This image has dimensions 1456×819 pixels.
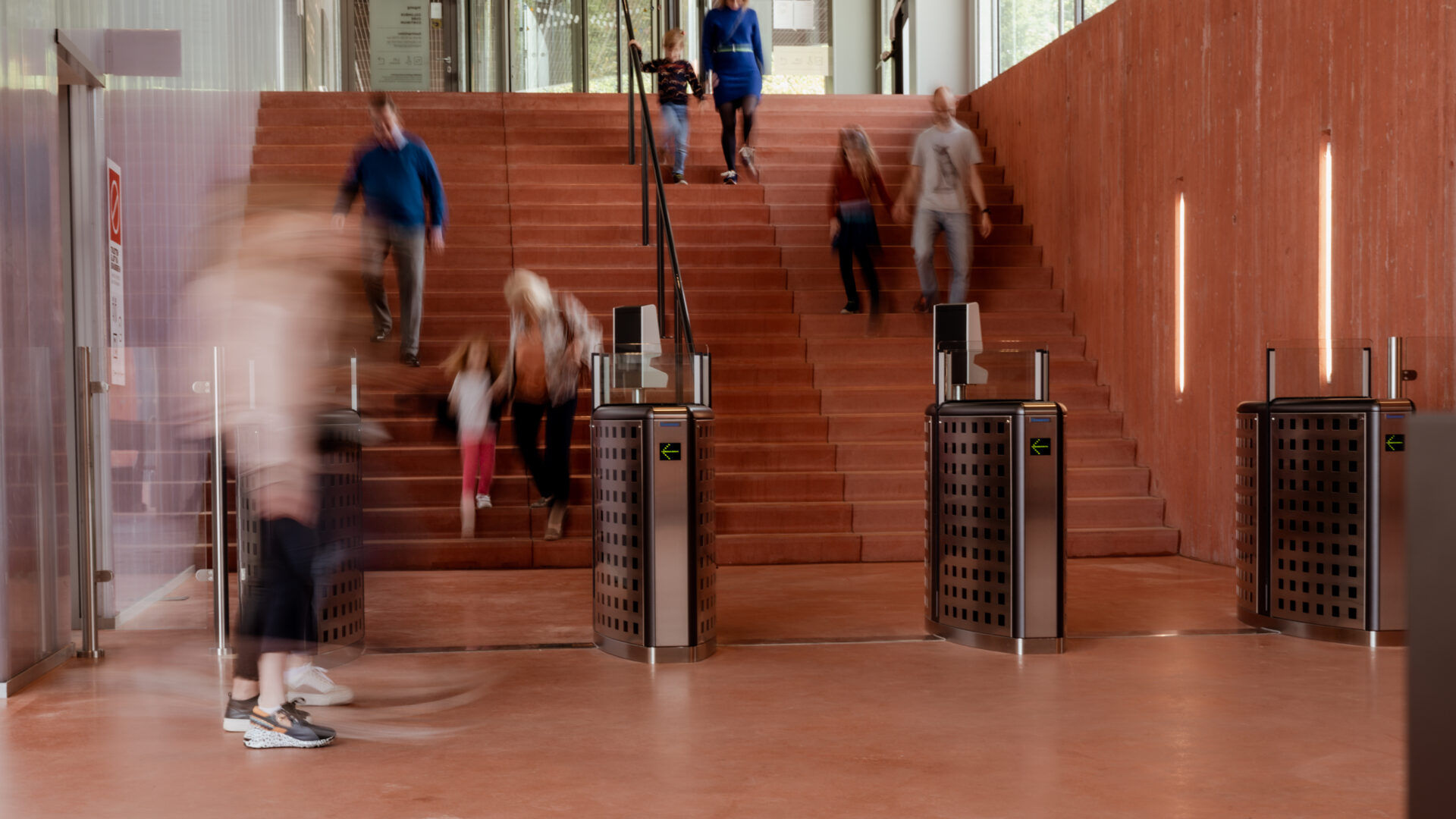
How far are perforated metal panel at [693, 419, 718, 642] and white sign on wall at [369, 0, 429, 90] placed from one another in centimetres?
1380

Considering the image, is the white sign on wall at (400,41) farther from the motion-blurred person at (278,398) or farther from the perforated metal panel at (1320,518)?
the motion-blurred person at (278,398)

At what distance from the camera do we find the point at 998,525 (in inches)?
206

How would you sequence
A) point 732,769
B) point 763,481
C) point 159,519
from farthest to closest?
point 763,481
point 159,519
point 732,769

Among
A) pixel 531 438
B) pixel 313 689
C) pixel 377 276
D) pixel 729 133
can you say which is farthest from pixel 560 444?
pixel 729 133

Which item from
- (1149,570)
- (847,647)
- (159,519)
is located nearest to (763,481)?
(1149,570)

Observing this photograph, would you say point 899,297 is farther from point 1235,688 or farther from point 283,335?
point 283,335

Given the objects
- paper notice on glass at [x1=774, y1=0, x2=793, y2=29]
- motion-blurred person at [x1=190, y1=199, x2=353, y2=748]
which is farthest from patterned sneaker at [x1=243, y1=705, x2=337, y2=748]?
paper notice on glass at [x1=774, y1=0, x2=793, y2=29]

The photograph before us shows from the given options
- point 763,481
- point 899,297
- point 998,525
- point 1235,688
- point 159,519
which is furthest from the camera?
point 899,297

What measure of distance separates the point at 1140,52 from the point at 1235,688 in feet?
17.9

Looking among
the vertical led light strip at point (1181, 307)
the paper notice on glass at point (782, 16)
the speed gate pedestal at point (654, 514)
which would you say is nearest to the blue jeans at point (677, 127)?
the vertical led light strip at point (1181, 307)

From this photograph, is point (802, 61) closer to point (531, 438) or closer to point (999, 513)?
point (531, 438)

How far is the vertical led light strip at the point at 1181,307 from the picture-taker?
804 cm

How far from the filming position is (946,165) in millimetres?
9234

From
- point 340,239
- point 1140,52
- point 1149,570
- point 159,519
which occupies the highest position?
point 1140,52
